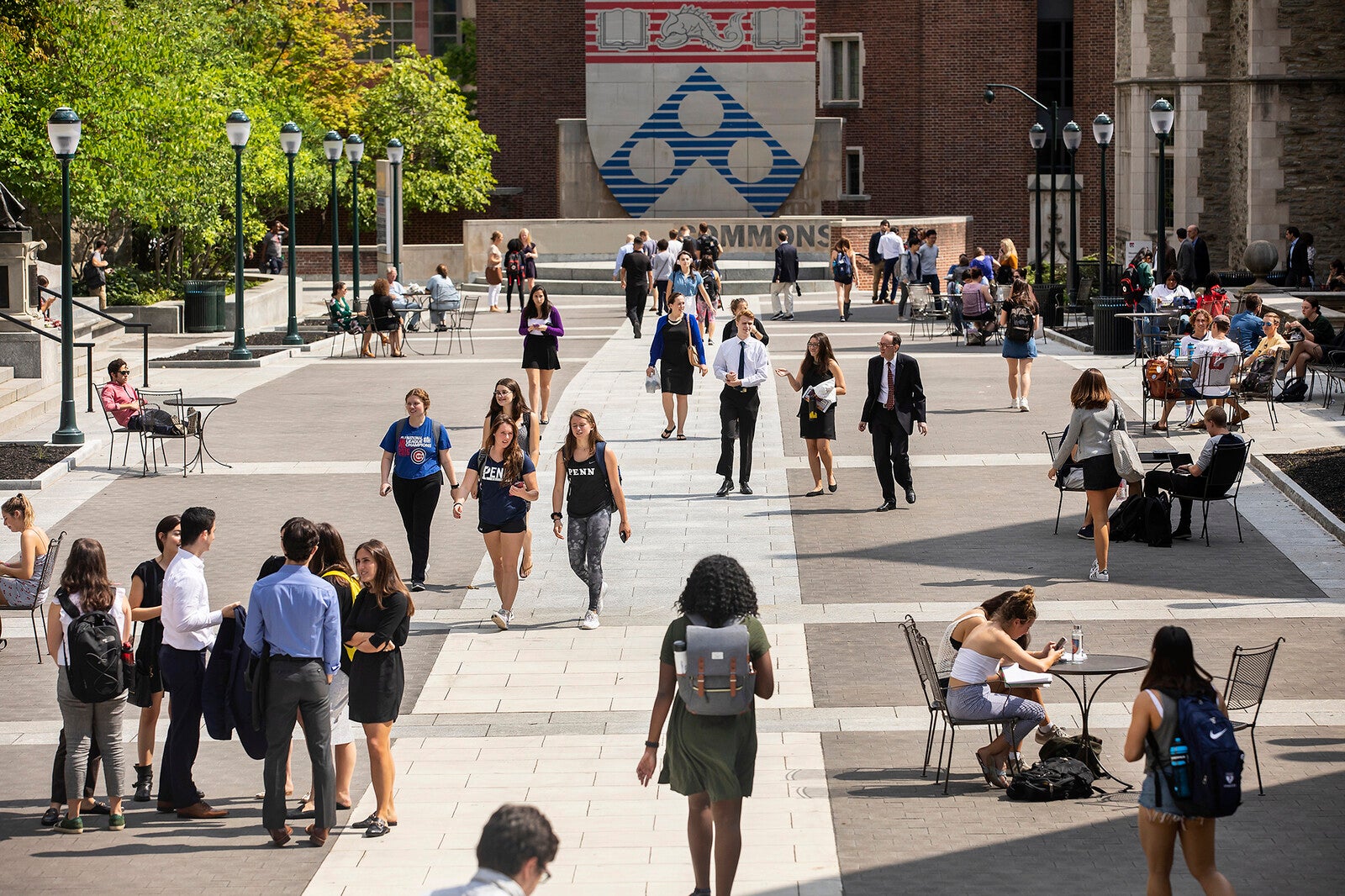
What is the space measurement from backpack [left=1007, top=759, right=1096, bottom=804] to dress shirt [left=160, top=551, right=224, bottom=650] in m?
4.15

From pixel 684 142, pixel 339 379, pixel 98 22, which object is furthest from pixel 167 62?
pixel 684 142

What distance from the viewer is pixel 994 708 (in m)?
9.38

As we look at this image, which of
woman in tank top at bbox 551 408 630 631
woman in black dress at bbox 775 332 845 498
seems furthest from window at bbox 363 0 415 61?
woman in tank top at bbox 551 408 630 631

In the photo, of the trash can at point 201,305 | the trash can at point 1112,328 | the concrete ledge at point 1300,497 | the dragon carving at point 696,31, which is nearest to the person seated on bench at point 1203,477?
the concrete ledge at point 1300,497

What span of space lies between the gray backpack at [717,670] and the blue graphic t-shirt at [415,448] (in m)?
6.53

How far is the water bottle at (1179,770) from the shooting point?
7.05m

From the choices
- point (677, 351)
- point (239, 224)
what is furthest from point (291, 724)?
point (239, 224)

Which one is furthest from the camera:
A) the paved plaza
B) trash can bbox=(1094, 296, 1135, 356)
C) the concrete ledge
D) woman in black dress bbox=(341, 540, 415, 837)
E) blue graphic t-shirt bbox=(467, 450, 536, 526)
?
trash can bbox=(1094, 296, 1135, 356)

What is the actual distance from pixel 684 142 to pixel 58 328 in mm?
27902

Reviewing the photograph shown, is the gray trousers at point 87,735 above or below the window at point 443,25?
below

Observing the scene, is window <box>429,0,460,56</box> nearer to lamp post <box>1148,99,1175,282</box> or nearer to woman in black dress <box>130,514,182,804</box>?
lamp post <box>1148,99,1175,282</box>

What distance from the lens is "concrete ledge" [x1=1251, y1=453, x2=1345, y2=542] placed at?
15.6 metres

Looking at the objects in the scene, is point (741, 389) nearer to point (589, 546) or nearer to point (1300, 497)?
point (589, 546)

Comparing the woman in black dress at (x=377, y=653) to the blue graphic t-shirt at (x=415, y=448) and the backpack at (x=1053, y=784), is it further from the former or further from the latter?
the blue graphic t-shirt at (x=415, y=448)
